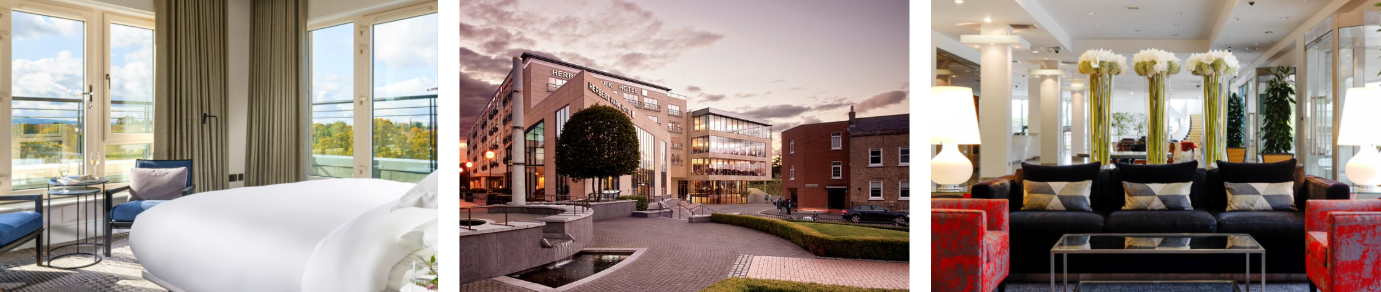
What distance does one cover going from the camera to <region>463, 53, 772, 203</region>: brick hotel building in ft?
6.32

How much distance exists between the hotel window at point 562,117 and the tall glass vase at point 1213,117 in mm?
5219

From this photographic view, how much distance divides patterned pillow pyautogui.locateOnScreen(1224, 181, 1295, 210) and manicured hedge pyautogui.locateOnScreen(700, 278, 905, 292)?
3.62 m

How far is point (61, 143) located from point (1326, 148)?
11466 mm

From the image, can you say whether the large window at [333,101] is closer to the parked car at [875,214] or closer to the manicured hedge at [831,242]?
the manicured hedge at [831,242]

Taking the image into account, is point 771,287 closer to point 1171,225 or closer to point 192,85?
point 1171,225

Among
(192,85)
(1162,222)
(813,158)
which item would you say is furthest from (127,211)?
(1162,222)

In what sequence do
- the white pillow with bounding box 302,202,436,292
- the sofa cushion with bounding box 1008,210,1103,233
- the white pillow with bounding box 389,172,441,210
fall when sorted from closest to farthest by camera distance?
the white pillow with bounding box 302,202,436,292 < the white pillow with bounding box 389,172,441,210 < the sofa cushion with bounding box 1008,210,1103,233

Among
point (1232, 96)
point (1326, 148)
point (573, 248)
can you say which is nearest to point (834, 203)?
point (573, 248)

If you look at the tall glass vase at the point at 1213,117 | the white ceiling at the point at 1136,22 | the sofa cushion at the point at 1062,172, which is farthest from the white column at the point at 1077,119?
the sofa cushion at the point at 1062,172

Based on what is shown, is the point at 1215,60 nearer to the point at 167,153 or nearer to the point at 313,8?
the point at 313,8

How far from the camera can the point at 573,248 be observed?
6.86 feet

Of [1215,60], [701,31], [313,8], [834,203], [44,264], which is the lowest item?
[44,264]

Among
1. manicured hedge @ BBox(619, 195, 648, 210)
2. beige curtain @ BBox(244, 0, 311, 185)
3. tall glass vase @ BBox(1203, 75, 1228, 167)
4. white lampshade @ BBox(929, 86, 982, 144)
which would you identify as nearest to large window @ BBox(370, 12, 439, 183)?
beige curtain @ BBox(244, 0, 311, 185)

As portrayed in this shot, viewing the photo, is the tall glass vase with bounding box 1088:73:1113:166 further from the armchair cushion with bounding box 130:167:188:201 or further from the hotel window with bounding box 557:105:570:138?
the armchair cushion with bounding box 130:167:188:201
